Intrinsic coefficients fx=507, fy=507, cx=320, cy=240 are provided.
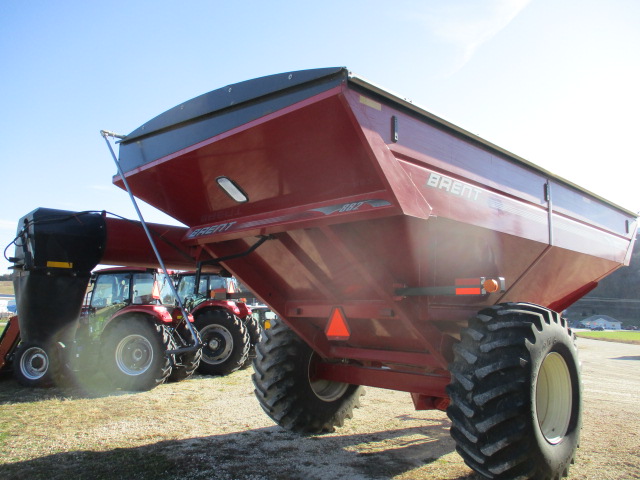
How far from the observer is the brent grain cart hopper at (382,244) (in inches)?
113

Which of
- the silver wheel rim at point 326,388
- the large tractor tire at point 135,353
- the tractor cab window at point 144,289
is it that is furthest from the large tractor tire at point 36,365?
the silver wheel rim at point 326,388

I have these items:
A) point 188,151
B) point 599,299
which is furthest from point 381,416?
point 599,299

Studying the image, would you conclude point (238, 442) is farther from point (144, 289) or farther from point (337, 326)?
point (144, 289)

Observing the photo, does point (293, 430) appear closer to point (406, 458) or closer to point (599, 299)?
point (406, 458)

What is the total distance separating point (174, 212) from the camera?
4.04 m

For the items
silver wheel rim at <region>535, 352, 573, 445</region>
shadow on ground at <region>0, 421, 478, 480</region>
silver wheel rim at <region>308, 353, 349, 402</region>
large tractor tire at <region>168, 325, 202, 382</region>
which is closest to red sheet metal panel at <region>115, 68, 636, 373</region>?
silver wheel rim at <region>308, 353, 349, 402</region>

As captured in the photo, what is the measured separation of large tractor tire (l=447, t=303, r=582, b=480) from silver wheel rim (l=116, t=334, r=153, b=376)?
520 cm

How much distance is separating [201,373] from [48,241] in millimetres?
4213

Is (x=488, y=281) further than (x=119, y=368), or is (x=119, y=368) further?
(x=119, y=368)

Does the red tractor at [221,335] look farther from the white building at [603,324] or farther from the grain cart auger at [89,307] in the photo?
the white building at [603,324]

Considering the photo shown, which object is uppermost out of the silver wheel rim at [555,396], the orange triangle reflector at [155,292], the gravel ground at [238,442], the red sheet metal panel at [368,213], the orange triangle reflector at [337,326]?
the red sheet metal panel at [368,213]

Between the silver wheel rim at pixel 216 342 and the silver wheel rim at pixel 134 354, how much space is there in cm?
138

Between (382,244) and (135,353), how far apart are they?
17.0 feet

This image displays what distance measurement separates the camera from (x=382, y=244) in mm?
Answer: 3314
